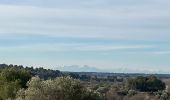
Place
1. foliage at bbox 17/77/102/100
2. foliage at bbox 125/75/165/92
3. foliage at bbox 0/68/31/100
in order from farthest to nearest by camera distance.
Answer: foliage at bbox 125/75/165/92, foliage at bbox 0/68/31/100, foliage at bbox 17/77/102/100

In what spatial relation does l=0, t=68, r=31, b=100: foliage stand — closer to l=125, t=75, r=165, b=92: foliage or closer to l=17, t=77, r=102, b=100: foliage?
l=17, t=77, r=102, b=100: foliage

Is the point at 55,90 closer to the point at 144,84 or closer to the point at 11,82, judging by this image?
the point at 11,82

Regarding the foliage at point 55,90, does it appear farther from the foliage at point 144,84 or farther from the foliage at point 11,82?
the foliage at point 144,84

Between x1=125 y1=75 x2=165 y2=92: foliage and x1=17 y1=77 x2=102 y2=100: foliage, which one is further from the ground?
x1=125 y1=75 x2=165 y2=92: foliage

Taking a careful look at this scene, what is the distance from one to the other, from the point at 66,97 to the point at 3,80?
29953 mm

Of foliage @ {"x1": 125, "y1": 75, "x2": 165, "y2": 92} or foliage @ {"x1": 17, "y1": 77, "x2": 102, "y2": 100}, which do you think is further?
foliage @ {"x1": 125, "y1": 75, "x2": 165, "y2": 92}

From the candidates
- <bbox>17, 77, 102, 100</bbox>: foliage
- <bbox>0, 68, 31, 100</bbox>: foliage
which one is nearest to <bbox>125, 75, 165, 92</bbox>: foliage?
<bbox>0, 68, 31, 100</bbox>: foliage

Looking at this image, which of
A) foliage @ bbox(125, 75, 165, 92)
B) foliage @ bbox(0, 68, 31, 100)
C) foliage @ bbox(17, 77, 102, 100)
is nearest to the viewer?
foliage @ bbox(17, 77, 102, 100)

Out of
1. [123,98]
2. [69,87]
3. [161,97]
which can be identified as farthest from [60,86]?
[161,97]

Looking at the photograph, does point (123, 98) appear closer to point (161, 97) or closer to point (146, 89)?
point (161, 97)

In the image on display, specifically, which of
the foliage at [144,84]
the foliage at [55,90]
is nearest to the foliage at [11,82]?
the foliage at [55,90]

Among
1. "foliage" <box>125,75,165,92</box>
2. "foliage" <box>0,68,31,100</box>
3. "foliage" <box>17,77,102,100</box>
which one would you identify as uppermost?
"foliage" <box>125,75,165,92</box>

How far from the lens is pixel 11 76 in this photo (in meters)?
77.4

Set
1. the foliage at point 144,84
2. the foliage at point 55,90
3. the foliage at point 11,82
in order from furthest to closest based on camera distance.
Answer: the foliage at point 144,84 → the foliage at point 11,82 → the foliage at point 55,90
